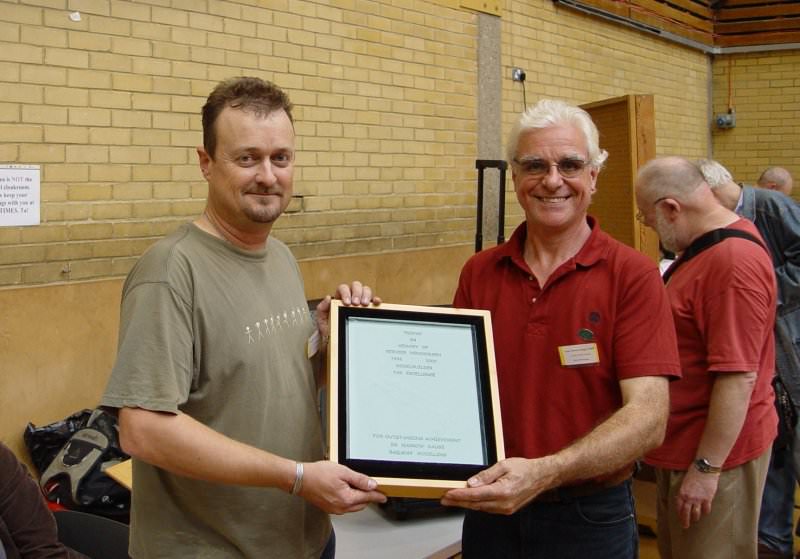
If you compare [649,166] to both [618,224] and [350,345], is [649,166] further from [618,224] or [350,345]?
[618,224]

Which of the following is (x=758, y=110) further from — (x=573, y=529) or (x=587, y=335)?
(x=573, y=529)

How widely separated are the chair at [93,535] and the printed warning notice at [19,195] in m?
1.83

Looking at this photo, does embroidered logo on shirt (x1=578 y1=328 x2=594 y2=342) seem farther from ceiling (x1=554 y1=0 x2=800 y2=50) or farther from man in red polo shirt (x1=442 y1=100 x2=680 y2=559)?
ceiling (x1=554 y1=0 x2=800 y2=50)

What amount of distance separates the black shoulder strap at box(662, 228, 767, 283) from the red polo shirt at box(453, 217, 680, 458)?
99cm

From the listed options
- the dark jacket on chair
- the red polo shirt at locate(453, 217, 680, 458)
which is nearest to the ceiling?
the red polo shirt at locate(453, 217, 680, 458)

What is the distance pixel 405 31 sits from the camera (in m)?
6.13

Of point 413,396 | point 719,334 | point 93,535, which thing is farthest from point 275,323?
point 719,334

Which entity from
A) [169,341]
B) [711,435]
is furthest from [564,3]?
[169,341]

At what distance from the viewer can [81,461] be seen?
3.76 metres

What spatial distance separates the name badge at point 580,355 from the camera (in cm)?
191

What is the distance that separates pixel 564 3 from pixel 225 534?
7.17 meters

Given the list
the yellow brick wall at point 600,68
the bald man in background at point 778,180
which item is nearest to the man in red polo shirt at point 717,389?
the yellow brick wall at point 600,68

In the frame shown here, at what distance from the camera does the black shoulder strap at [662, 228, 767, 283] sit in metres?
2.83

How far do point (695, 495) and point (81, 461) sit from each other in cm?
278
